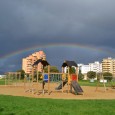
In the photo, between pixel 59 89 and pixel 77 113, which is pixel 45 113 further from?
pixel 59 89

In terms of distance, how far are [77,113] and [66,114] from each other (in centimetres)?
51

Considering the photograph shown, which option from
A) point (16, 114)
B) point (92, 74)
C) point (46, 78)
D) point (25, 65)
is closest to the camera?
point (16, 114)

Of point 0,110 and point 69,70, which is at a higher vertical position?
point 69,70

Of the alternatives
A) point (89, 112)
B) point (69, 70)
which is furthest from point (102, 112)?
point (69, 70)

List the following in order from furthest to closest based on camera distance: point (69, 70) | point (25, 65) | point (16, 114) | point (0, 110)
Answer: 1. point (25, 65)
2. point (69, 70)
3. point (0, 110)
4. point (16, 114)

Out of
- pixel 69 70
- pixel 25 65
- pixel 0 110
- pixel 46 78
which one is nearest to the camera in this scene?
pixel 0 110

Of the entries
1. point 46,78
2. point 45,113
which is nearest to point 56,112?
point 45,113

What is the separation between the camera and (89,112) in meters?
10.5

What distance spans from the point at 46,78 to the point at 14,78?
1125 inches

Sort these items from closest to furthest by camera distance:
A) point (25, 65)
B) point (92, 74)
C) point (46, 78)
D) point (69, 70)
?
point (46, 78)
point (69, 70)
point (92, 74)
point (25, 65)

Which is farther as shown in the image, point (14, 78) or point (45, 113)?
point (14, 78)

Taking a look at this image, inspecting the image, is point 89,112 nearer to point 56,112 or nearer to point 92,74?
point 56,112

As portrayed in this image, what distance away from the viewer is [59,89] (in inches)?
1050

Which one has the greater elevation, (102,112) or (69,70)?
(69,70)
